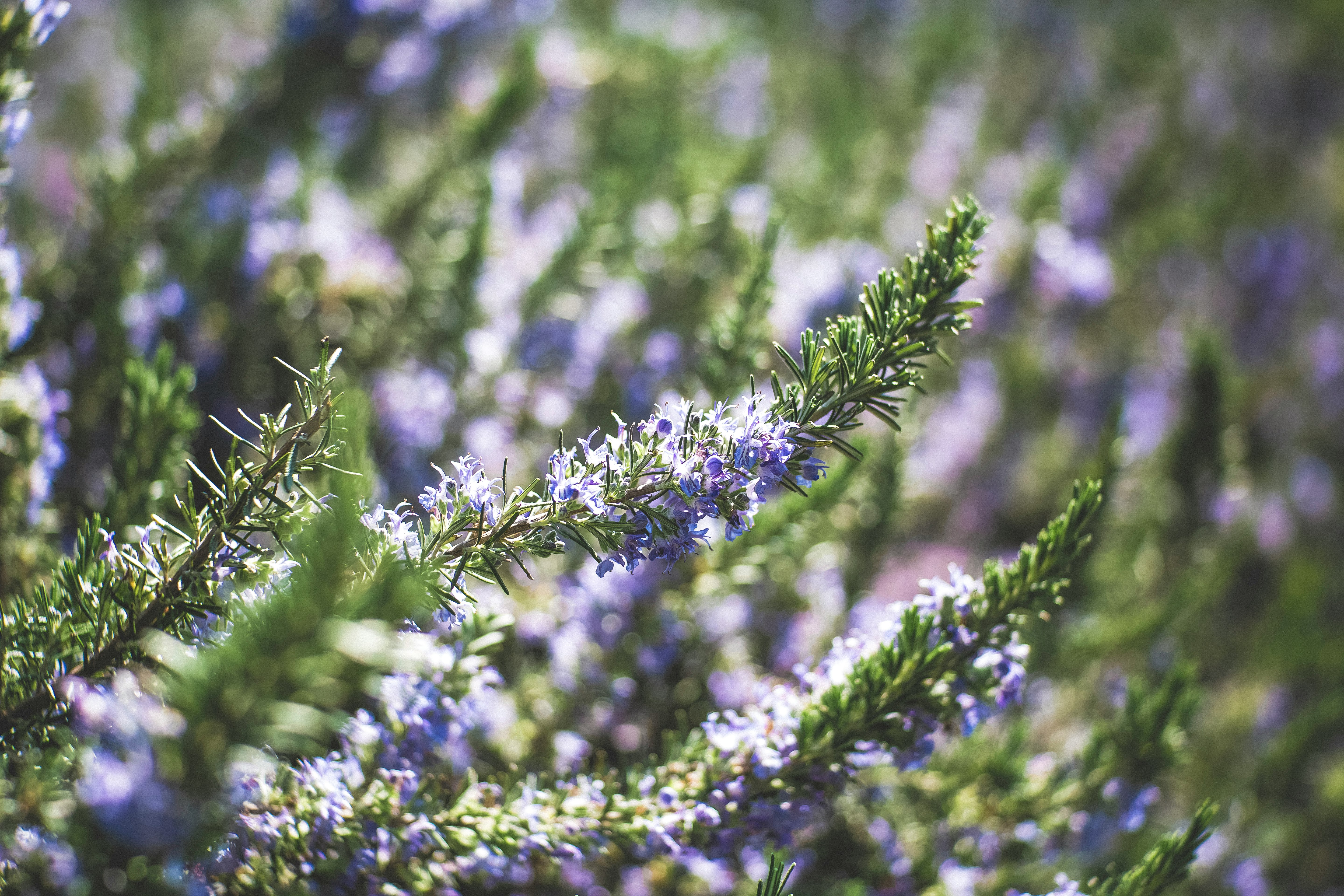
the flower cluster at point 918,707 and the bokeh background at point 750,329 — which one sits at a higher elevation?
the bokeh background at point 750,329

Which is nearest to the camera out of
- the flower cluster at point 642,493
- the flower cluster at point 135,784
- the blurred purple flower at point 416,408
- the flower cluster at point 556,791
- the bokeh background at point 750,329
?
the flower cluster at point 135,784

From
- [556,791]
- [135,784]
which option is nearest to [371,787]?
[556,791]

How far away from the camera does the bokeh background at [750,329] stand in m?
1.31

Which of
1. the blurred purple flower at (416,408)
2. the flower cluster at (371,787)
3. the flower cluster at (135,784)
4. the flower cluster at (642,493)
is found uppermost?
the blurred purple flower at (416,408)

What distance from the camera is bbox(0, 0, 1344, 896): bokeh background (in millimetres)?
1310

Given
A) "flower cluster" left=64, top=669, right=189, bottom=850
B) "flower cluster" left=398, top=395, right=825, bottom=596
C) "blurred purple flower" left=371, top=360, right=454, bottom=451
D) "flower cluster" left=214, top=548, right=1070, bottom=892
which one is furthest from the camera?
"blurred purple flower" left=371, top=360, right=454, bottom=451

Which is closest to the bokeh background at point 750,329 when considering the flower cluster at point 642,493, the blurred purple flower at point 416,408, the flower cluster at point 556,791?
the blurred purple flower at point 416,408

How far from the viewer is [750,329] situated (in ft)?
3.91

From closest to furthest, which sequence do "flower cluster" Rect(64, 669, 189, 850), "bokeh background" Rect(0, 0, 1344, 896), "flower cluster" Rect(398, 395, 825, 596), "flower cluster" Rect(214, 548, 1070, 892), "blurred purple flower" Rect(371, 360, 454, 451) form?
"flower cluster" Rect(64, 669, 189, 850) → "flower cluster" Rect(398, 395, 825, 596) → "flower cluster" Rect(214, 548, 1070, 892) → "bokeh background" Rect(0, 0, 1344, 896) → "blurred purple flower" Rect(371, 360, 454, 451)

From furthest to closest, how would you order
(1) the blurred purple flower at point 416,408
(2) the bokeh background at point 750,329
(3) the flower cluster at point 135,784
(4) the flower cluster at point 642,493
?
(1) the blurred purple flower at point 416,408 < (2) the bokeh background at point 750,329 < (4) the flower cluster at point 642,493 < (3) the flower cluster at point 135,784

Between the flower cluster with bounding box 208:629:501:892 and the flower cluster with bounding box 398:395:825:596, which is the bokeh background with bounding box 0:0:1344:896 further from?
the flower cluster with bounding box 398:395:825:596

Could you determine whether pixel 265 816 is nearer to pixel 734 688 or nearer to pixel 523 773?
pixel 523 773

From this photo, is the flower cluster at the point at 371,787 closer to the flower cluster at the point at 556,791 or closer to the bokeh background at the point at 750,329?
the flower cluster at the point at 556,791

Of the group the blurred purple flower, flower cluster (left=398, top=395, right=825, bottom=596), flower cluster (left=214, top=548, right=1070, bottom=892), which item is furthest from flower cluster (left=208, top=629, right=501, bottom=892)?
the blurred purple flower
